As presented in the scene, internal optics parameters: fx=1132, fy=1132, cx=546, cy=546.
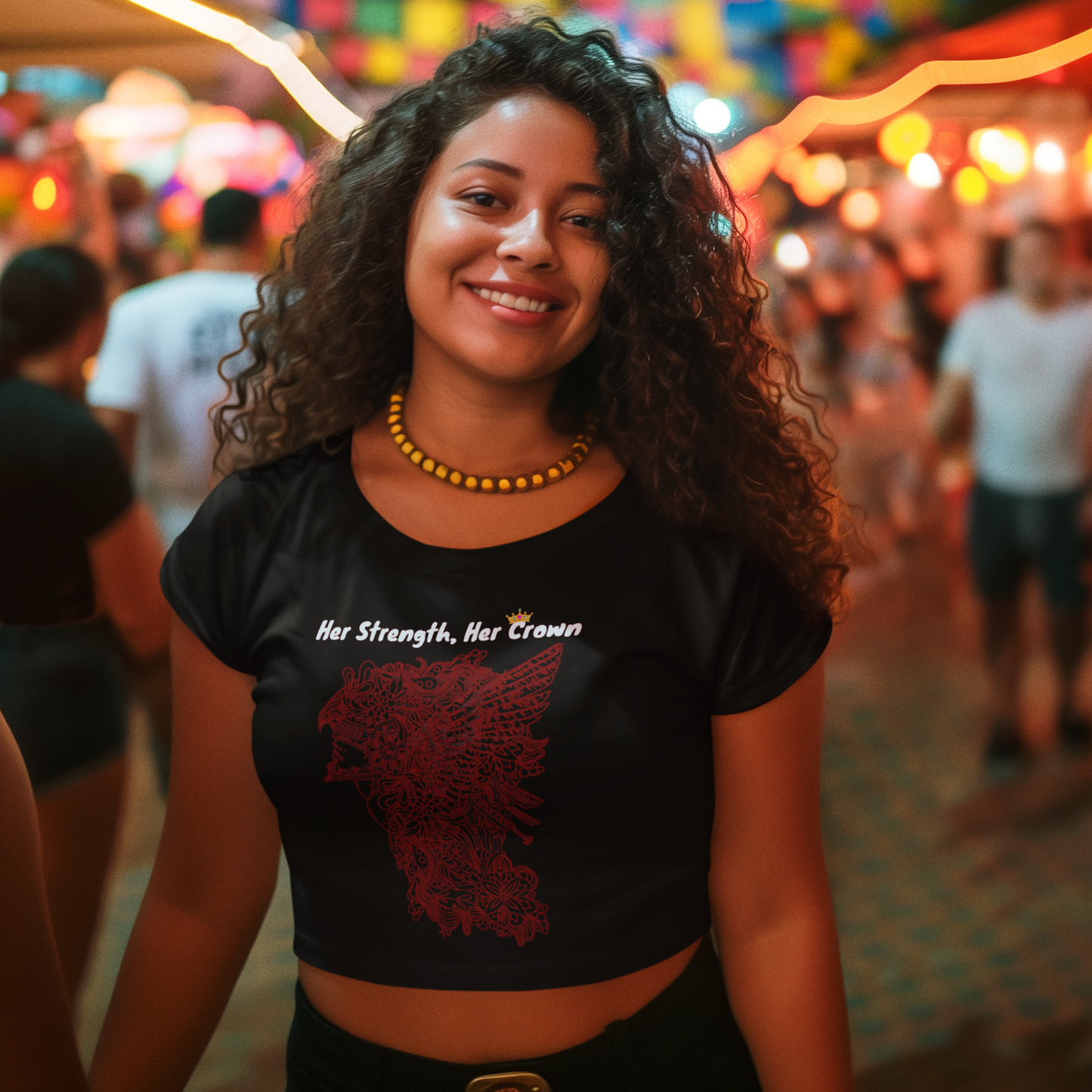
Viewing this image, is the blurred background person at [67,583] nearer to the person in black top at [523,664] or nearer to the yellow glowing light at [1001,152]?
the person in black top at [523,664]

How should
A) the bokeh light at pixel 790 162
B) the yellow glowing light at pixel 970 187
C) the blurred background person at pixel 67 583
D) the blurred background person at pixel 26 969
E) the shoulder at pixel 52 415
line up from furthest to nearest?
the yellow glowing light at pixel 970 187 < the bokeh light at pixel 790 162 < the shoulder at pixel 52 415 < the blurred background person at pixel 67 583 < the blurred background person at pixel 26 969

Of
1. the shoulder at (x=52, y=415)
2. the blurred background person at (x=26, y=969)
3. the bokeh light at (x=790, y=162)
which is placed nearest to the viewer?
→ the blurred background person at (x=26, y=969)

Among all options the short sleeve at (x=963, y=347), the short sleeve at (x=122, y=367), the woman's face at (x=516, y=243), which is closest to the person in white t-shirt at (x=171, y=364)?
the short sleeve at (x=122, y=367)

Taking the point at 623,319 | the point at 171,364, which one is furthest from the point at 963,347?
the point at 623,319

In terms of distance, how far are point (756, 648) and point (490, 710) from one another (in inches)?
7.6

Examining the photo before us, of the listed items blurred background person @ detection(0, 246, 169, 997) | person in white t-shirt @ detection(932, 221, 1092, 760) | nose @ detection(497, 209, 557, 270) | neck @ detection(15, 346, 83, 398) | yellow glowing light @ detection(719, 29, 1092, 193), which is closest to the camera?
nose @ detection(497, 209, 557, 270)

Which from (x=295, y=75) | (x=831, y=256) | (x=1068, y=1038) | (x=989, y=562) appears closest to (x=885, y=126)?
(x=831, y=256)

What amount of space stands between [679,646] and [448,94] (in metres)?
0.43

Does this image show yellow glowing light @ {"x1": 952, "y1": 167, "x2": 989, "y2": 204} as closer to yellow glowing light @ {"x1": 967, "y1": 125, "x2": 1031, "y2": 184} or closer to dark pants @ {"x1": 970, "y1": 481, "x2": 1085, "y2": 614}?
yellow glowing light @ {"x1": 967, "y1": 125, "x2": 1031, "y2": 184}

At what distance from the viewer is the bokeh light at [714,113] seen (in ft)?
7.75

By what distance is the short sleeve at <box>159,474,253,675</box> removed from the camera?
81cm

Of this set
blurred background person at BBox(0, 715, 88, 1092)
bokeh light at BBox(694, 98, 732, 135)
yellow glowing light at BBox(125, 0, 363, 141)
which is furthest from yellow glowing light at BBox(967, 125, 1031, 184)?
blurred background person at BBox(0, 715, 88, 1092)

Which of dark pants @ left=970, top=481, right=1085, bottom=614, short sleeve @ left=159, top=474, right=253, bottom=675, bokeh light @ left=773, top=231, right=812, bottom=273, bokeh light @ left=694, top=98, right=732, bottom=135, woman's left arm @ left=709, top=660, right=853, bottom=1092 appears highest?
short sleeve @ left=159, top=474, right=253, bottom=675

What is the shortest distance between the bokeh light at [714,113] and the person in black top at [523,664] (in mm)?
1613
